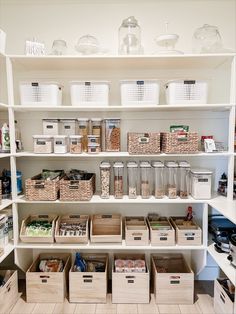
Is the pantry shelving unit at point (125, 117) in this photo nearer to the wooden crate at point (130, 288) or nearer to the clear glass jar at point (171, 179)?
the clear glass jar at point (171, 179)

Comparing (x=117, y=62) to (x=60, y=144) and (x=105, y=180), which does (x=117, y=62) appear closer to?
(x=60, y=144)

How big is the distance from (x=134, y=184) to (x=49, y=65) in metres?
1.22

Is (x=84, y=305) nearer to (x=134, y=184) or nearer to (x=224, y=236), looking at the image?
(x=134, y=184)

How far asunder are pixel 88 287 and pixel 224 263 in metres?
1.08

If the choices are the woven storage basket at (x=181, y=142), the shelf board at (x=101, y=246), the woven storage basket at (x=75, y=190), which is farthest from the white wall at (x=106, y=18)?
the shelf board at (x=101, y=246)

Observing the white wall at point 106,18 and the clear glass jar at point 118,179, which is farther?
the white wall at point 106,18

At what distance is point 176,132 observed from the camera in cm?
A: 195

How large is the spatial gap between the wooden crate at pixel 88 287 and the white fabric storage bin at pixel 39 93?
139 cm

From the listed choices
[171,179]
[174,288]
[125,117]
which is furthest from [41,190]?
[174,288]

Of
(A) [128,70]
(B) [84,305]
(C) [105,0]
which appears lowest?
(B) [84,305]

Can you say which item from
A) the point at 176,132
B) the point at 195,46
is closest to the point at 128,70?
the point at 195,46

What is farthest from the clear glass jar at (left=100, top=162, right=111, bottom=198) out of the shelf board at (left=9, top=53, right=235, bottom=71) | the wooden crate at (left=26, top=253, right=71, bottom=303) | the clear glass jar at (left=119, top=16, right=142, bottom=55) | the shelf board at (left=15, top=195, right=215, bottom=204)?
the clear glass jar at (left=119, top=16, right=142, bottom=55)

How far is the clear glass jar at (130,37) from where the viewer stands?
2045 millimetres

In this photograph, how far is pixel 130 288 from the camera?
6.68ft
